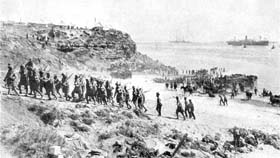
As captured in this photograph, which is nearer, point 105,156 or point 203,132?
point 105,156

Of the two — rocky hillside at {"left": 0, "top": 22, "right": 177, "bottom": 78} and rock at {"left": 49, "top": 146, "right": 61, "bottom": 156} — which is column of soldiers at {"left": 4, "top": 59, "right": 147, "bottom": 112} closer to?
rock at {"left": 49, "top": 146, "right": 61, "bottom": 156}

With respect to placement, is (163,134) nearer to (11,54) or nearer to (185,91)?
(185,91)

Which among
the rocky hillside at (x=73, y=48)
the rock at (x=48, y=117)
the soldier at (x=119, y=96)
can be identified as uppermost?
the rocky hillside at (x=73, y=48)

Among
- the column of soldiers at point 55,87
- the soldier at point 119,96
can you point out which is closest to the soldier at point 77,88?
the column of soldiers at point 55,87

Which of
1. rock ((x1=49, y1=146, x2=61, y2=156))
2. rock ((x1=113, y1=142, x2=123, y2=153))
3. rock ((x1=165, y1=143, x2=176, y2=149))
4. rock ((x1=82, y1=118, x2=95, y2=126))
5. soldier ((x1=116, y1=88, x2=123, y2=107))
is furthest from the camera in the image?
soldier ((x1=116, y1=88, x2=123, y2=107))

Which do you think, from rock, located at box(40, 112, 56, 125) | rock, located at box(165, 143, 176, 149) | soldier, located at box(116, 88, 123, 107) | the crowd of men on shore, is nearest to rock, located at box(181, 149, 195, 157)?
rock, located at box(165, 143, 176, 149)

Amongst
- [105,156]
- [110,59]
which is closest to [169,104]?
[105,156]

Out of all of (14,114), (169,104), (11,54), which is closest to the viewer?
(14,114)

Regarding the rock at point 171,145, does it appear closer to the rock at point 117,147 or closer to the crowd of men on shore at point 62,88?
the rock at point 117,147
